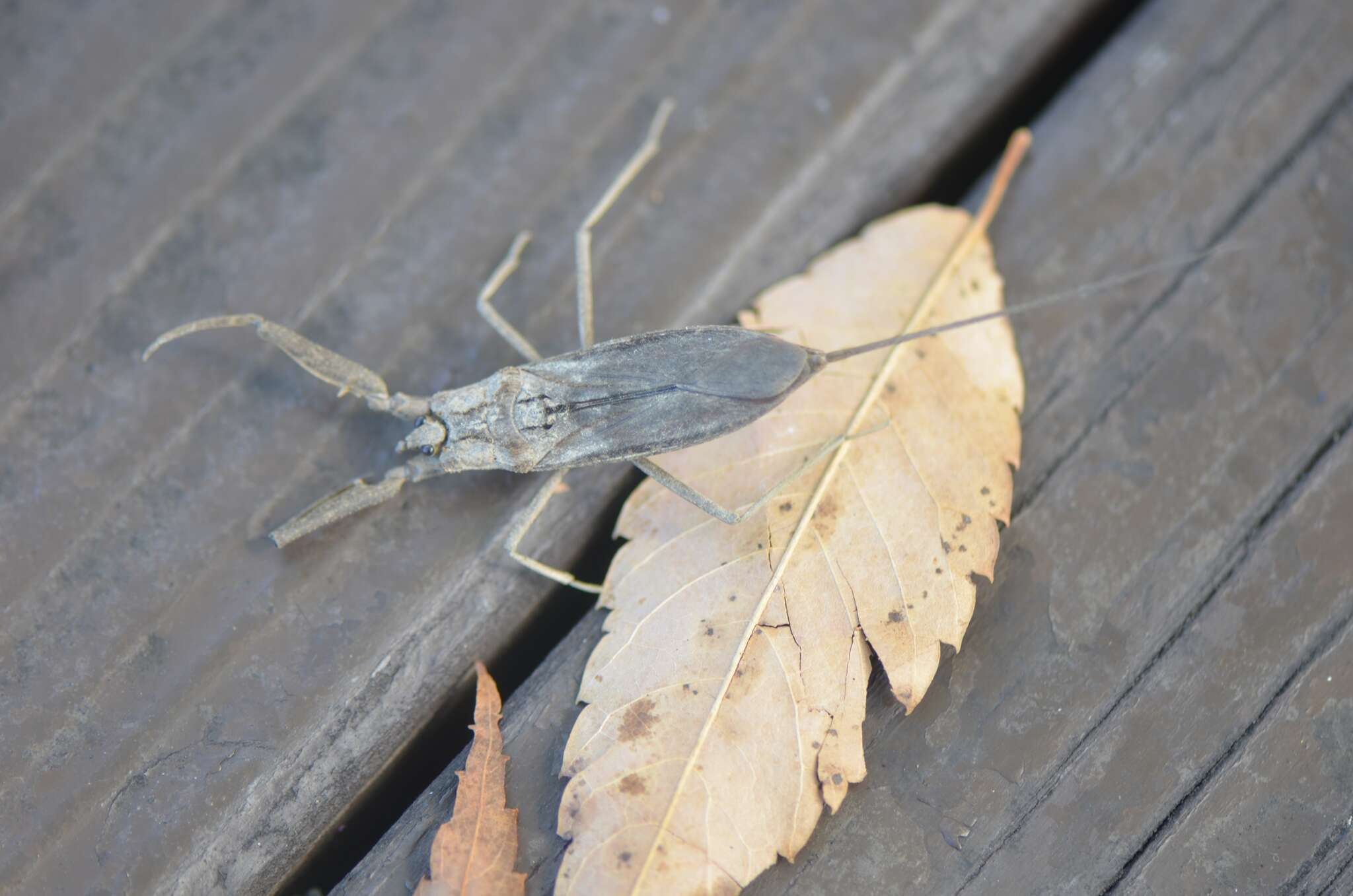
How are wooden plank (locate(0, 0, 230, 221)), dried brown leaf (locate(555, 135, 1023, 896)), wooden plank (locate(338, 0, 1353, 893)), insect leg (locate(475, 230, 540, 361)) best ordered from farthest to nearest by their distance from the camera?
1. wooden plank (locate(0, 0, 230, 221))
2. insect leg (locate(475, 230, 540, 361))
3. wooden plank (locate(338, 0, 1353, 893))
4. dried brown leaf (locate(555, 135, 1023, 896))

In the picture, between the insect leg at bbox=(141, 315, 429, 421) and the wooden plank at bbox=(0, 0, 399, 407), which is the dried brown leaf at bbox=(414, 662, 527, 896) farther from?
the wooden plank at bbox=(0, 0, 399, 407)

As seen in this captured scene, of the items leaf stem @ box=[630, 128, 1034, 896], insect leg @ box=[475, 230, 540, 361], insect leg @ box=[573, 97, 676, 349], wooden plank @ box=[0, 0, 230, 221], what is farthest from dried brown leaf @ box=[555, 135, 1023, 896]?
wooden plank @ box=[0, 0, 230, 221]

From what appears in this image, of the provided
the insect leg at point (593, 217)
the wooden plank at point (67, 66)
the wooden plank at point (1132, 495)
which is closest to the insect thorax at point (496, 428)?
the insect leg at point (593, 217)

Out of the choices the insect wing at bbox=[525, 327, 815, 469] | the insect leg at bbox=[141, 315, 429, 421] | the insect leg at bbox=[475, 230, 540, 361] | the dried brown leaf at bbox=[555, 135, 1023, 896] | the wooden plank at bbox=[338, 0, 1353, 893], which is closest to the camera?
the dried brown leaf at bbox=[555, 135, 1023, 896]

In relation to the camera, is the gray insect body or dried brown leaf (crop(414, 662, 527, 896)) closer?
dried brown leaf (crop(414, 662, 527, 896))

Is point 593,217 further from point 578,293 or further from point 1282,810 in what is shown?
point 1282,810

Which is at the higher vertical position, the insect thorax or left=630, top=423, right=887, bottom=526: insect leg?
left=630, top=423, right=887, bottom=526: insect leg

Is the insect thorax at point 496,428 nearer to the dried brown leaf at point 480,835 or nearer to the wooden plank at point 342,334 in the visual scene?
the wooden plank at point 342,334
